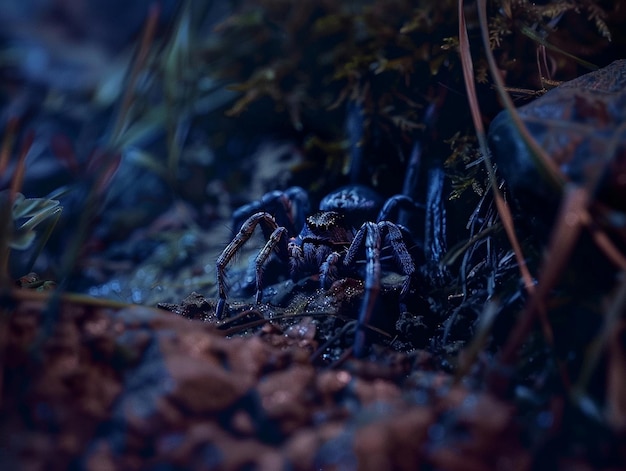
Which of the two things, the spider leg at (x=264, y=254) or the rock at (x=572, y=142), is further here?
the spider leg at (x=264, y=254)

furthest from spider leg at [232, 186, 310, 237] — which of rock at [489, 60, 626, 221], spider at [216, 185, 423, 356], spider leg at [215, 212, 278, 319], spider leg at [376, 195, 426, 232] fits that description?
rock at [489, 60, 626, 221]

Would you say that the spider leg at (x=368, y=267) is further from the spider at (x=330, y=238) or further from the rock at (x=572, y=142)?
the rock at (x=572, y=142)

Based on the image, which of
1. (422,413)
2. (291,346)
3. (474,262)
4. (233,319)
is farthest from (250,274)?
(422,413)

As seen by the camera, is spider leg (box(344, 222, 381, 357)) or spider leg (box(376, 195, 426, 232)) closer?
spider leg (box(344, 222, 381, 357))

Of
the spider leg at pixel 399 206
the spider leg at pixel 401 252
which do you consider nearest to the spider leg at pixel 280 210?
the spider leg at pixel 399 206

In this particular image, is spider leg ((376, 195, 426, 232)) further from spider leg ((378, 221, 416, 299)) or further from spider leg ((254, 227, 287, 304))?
spider leg ((254, 227, 287, 304))

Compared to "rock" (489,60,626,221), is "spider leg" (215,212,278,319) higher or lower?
lower

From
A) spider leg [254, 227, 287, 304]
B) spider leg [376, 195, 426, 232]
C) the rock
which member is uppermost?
the rock
